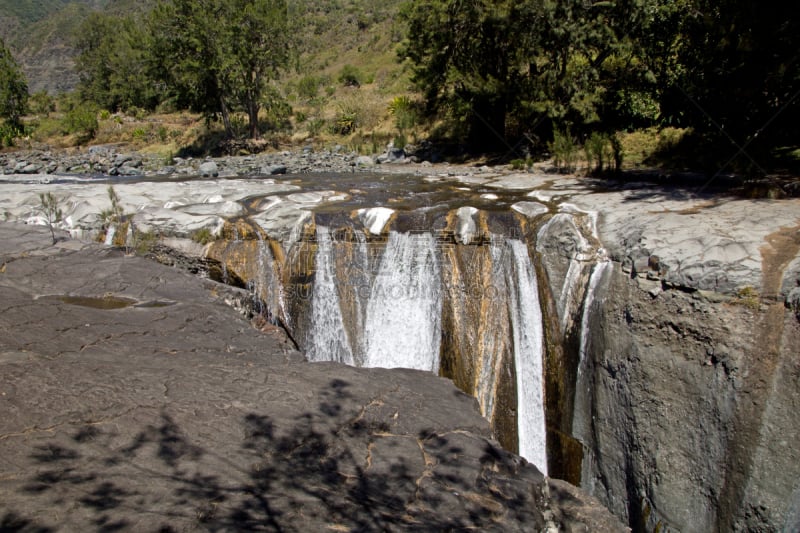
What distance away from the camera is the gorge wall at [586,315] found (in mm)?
5129

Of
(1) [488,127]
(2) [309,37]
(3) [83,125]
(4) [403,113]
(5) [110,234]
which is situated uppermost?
(2) [309,37]

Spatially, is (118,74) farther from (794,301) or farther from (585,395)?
(794,301)

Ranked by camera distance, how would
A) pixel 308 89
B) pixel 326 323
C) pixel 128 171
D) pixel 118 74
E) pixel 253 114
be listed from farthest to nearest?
pixel 118 74
pixel 308 89
pixel 253 114
pixel 128 171
pixel 326 323

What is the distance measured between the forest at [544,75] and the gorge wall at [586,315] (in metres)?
2.49

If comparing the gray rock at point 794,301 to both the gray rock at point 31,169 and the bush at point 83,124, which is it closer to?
the gray rock at point 31,169

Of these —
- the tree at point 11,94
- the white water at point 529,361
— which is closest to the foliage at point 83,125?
the tree at point 11,94

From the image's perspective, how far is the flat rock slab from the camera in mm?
2564

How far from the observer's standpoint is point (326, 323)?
7.46 metres

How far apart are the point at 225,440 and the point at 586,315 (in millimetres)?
4661

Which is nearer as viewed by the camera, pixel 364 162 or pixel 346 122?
pixel 364 162

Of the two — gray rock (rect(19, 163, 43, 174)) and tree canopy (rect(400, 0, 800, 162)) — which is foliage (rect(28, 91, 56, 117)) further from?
tree canopy (rect(400, 0, 800, 162))

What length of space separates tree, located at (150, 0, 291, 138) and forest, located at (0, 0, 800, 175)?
0.19 feet

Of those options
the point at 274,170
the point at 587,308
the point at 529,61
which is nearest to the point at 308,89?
the point at 274,170

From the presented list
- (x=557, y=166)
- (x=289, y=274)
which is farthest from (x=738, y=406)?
(x=557, y=166)
